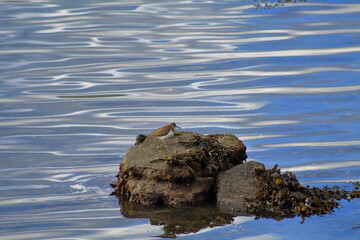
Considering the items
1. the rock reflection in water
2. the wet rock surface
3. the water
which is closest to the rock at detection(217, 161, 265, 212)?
the wet rock surface

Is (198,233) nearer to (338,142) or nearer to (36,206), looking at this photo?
(36,206)

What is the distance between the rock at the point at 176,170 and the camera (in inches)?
302

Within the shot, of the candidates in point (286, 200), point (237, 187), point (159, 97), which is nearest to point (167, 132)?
point (237, 187)

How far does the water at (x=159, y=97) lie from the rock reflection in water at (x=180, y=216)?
129 millimetres

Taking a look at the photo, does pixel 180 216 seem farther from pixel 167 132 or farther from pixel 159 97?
pixel 159 97

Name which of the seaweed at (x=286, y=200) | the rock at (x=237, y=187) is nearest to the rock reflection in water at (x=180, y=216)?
the rock at (x=237, y=187)

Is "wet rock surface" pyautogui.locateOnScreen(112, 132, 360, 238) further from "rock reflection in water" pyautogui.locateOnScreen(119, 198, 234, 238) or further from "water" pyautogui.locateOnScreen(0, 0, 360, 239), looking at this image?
"water" pyautogui.locateOnScreen(0, 0, 360, 239)

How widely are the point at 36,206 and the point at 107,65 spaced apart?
843cm

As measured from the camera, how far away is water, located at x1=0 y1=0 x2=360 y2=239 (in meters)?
7.83

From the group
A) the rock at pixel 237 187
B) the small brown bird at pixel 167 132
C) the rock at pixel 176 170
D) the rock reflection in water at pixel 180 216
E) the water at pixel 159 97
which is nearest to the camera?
the rock reflection in water at pixel 180 216

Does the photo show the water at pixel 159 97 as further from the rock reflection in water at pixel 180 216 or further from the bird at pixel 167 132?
the bird at pixel 167 132

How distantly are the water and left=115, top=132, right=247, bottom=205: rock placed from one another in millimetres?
336

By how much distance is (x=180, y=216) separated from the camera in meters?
7.33

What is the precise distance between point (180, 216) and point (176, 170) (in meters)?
0.53
